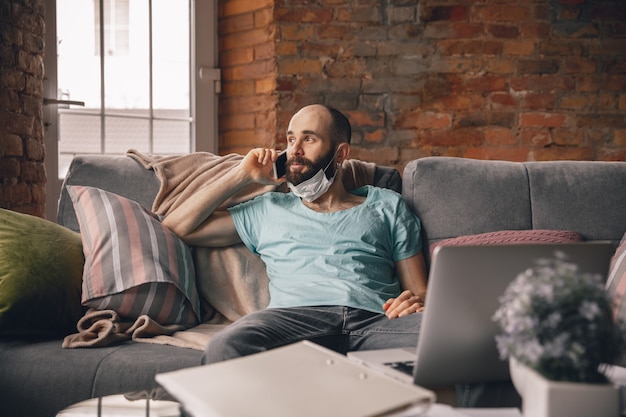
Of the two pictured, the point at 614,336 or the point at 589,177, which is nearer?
the point at 614,336

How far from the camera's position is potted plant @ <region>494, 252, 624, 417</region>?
0.76 metres

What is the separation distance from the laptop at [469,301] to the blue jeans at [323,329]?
67cm

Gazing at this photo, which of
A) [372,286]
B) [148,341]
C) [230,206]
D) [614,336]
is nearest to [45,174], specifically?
[230,206]

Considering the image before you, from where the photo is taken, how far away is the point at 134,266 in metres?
1.87

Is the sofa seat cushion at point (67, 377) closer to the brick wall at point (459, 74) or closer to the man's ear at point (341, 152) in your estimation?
the man's ear at point (341, 152)

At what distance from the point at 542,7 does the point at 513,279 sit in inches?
114

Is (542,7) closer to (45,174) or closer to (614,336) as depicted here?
(45,174)

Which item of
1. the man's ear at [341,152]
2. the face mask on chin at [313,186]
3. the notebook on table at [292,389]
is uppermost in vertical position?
the man's ear at [341,152]

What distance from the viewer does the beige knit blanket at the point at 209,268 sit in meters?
1.81

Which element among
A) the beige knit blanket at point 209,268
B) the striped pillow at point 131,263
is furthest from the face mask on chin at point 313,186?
the striped pillow at point 131,263

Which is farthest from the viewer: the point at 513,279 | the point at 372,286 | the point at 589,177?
the point at 589,177

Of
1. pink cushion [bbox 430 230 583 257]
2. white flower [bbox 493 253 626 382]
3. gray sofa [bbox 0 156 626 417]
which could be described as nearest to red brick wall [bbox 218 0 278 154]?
gray sofa [bbox 0 156 626 417]

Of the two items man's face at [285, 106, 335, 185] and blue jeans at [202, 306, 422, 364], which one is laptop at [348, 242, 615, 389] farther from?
man's face at [285, 106, 335, 185]

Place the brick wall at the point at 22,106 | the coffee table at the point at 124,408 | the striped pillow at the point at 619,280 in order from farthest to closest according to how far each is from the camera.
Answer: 1. the brick wall at the point at 22,106
2. the striped pillow at the point at 619,280
3. the coffee table at the point at 124,408
